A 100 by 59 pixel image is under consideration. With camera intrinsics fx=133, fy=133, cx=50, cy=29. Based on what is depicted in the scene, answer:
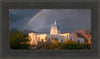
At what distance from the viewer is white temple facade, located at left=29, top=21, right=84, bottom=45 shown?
3.13 metres

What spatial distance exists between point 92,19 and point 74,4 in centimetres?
54

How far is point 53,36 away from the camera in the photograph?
3156 millimetres

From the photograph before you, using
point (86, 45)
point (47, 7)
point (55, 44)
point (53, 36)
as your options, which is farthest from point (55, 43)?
point (47, 7)

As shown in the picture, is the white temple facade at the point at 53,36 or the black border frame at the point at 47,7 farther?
the white temple facade at the point at 53,36

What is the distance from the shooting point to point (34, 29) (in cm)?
313

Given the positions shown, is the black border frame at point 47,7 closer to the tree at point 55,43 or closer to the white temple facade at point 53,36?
the tree at point 55,43

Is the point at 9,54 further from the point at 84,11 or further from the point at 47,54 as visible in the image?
the point at 84,11

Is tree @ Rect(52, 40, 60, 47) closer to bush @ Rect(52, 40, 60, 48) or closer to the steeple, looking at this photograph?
bush @ Rect(52, 40, 60, 48)

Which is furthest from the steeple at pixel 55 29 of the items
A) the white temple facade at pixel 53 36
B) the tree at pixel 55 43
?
the tree at pixel 55 43

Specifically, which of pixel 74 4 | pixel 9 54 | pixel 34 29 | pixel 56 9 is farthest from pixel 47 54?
pixel 74 4

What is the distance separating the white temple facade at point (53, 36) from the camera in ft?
10.3

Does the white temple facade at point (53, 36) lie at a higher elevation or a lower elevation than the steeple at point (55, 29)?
lower

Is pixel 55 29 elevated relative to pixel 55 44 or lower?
elevated

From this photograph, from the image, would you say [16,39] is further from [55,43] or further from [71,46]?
[71,46]
